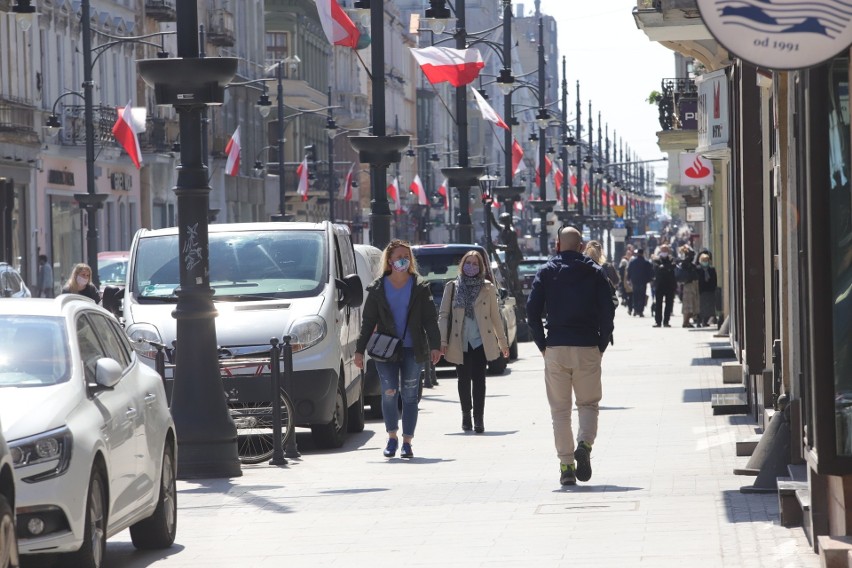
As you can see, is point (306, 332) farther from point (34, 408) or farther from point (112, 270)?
point (112, 270)

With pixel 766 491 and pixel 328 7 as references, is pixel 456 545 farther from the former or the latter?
pixel 328 7

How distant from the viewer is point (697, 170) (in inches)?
1532

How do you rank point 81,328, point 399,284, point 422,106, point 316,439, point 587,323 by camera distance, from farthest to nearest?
point 422,106 → point 316,439 → point 399,284 → point 587,323 → point 81,328

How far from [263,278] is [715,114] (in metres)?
8.90

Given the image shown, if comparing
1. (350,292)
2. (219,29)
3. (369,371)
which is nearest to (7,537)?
(350,292)

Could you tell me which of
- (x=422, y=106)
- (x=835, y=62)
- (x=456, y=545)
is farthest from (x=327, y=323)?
(x=422, y=106)

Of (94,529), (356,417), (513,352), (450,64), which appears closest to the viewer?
(94,529)

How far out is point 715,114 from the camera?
24.3 meters

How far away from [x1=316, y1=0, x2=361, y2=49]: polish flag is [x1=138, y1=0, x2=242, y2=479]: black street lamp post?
36.0ft

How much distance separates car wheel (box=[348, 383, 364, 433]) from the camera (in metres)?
18.3

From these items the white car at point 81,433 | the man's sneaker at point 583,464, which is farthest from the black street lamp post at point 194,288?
the white car at point 81,433

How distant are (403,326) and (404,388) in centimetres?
52

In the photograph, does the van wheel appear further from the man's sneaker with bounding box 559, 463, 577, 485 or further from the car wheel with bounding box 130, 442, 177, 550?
the car wheel with bounding box 130, 442, 177, 550

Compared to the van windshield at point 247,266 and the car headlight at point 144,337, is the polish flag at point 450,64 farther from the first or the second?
the car headlight at point 144,337
